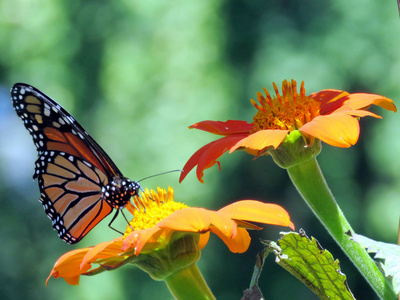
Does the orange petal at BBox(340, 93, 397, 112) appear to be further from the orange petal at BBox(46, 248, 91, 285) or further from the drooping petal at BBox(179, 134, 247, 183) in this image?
the orange petal at BBox(46, 248, 91, 285)

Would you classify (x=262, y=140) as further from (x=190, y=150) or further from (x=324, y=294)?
(x=190, y=150)

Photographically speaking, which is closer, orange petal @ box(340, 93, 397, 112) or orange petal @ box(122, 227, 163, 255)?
orange petal @ box(122, 227, 163, 255)

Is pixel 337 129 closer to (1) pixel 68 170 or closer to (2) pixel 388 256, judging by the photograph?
(2) pixel 388 256

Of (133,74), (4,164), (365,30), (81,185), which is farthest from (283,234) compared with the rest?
(4,164)

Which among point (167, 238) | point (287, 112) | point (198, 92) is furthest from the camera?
point (198, 92)

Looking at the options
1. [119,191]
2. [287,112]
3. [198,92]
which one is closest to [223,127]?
[287,112]

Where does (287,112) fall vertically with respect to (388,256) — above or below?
above

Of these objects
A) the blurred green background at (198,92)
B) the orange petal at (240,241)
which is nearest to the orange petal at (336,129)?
the orange petal at (240,241)

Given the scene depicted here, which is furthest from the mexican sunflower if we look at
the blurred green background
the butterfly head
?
the blurred green background
